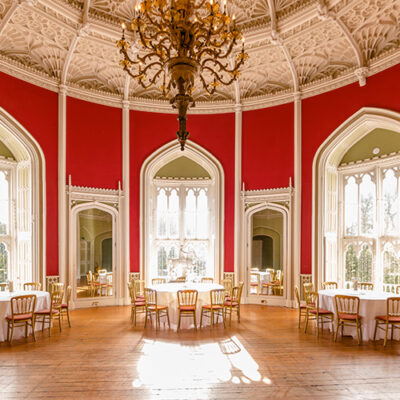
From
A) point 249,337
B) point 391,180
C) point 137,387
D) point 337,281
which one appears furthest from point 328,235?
point 137,387

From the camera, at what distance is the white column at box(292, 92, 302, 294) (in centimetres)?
1106

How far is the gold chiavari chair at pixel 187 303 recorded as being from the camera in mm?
8317

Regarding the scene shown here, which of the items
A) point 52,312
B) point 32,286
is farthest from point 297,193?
point 32,286

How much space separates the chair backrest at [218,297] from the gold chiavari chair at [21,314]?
3881mm

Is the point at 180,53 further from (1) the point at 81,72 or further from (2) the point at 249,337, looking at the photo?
(1) the point at 81,72

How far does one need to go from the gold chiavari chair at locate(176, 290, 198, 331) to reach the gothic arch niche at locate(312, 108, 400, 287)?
13.3 feet

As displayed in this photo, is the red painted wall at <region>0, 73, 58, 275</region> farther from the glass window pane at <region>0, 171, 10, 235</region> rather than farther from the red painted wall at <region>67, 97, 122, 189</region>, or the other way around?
the glass window pane at <region>0, 171, 10, 235</region>

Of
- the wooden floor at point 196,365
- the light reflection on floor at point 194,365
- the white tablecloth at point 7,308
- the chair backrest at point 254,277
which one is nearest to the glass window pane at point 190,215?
the chair backrest at point 254,277

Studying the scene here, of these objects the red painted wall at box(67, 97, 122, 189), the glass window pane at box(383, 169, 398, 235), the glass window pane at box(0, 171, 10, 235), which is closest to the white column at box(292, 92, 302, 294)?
the glass window pane at box(383, 169, 398, 235)

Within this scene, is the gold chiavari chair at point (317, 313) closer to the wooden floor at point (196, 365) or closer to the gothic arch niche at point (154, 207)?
the wooden floor at point (196, 365)

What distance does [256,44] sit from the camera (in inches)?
409

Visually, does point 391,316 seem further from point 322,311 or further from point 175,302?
point 175,302

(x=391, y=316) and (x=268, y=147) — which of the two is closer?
(x=391, y=316)

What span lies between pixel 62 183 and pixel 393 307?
28.7ft
